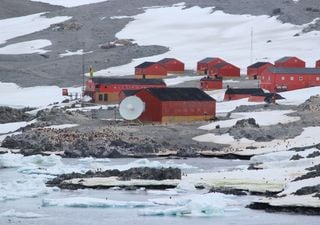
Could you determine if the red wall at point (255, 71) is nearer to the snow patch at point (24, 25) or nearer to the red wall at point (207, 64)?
the red wall at point (207, 64)

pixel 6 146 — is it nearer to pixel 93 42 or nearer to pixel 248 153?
pixel 248 153

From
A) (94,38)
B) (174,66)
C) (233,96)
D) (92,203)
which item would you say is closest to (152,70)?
(174,66)

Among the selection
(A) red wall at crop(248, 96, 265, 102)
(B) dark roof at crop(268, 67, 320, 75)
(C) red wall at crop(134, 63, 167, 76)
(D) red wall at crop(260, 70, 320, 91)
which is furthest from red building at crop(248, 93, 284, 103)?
(C) red wall at crop(134, 63, 167, 76)

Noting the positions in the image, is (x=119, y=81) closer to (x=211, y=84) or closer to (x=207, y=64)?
(x=211, y=84)

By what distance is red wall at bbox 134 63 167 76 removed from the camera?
100 metres

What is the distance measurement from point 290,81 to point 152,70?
2079 centimetres

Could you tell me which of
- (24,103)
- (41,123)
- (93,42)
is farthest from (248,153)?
(93,42)

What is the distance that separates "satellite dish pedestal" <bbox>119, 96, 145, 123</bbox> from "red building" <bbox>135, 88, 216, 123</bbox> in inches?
48.1

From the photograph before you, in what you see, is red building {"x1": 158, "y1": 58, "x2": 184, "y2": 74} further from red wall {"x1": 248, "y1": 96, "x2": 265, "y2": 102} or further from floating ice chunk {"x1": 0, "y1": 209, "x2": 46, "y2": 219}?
floating ice chunk {"x1": 0, "y1": 209, "x2": 46, "y2": 219}

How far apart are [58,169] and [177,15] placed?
109 m

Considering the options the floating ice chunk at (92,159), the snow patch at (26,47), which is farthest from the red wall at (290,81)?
the snow patch at (26,47)

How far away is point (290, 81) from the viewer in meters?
83.4

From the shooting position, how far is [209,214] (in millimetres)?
30109

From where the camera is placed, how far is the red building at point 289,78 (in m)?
82.9
